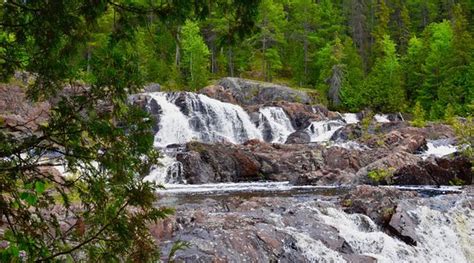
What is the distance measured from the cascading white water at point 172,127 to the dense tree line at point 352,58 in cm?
725

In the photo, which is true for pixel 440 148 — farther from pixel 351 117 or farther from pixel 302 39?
pixel 302 39

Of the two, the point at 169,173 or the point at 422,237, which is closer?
the point at 422,237

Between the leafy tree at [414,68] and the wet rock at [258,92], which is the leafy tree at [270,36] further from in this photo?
the leafy tree at [414,68]

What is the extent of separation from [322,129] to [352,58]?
23010mm

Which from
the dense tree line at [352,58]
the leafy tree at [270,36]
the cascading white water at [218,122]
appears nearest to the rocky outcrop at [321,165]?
the cascading white water at [218,122]

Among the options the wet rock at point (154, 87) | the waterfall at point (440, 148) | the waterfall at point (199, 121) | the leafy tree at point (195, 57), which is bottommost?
→ the waterfall at point (440, 148)

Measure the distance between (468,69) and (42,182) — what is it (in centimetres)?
5258

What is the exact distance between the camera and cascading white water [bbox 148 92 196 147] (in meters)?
35.2

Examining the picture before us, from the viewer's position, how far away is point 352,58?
193 ft

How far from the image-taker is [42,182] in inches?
140

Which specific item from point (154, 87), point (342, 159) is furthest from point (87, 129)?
point (154, 87)

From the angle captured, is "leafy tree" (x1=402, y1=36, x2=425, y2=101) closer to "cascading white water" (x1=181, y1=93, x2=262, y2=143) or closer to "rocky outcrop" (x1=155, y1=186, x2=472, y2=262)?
"cascading white water" (x1=181, y1=93, x2=262, y2=143)

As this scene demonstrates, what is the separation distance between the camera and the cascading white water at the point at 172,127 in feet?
115

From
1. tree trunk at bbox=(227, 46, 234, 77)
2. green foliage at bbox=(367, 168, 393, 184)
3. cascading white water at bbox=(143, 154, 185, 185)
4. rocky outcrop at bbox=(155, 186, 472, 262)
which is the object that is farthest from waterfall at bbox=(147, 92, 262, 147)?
rocky outcrop at bbox=(155, 186, 472, 262)
